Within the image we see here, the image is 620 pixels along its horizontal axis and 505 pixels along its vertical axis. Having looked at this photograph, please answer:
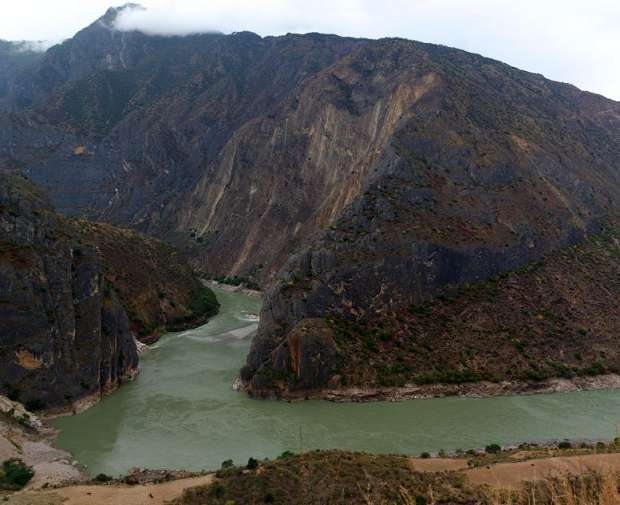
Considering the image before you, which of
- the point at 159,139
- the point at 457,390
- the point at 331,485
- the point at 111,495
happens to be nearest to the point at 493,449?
the point at 457,390

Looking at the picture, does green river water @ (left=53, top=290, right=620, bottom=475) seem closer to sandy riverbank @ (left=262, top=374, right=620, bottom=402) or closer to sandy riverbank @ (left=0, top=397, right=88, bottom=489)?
sandy riverbank @ (left=262, top=374, right=620, bottom=402)

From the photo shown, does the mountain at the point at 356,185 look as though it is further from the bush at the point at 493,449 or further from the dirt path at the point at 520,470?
the dirt path at the point at 520,470

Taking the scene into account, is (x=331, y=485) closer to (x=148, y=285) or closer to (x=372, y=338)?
(x=372, y=338)

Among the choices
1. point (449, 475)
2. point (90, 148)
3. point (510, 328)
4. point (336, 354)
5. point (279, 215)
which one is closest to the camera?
point (449, 475)

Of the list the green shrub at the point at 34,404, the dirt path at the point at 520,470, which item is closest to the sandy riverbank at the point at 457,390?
the green shrub at the point at 34,404

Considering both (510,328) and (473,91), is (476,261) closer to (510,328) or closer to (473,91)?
(510,328)

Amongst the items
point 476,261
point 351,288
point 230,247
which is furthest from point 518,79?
point 351,288
